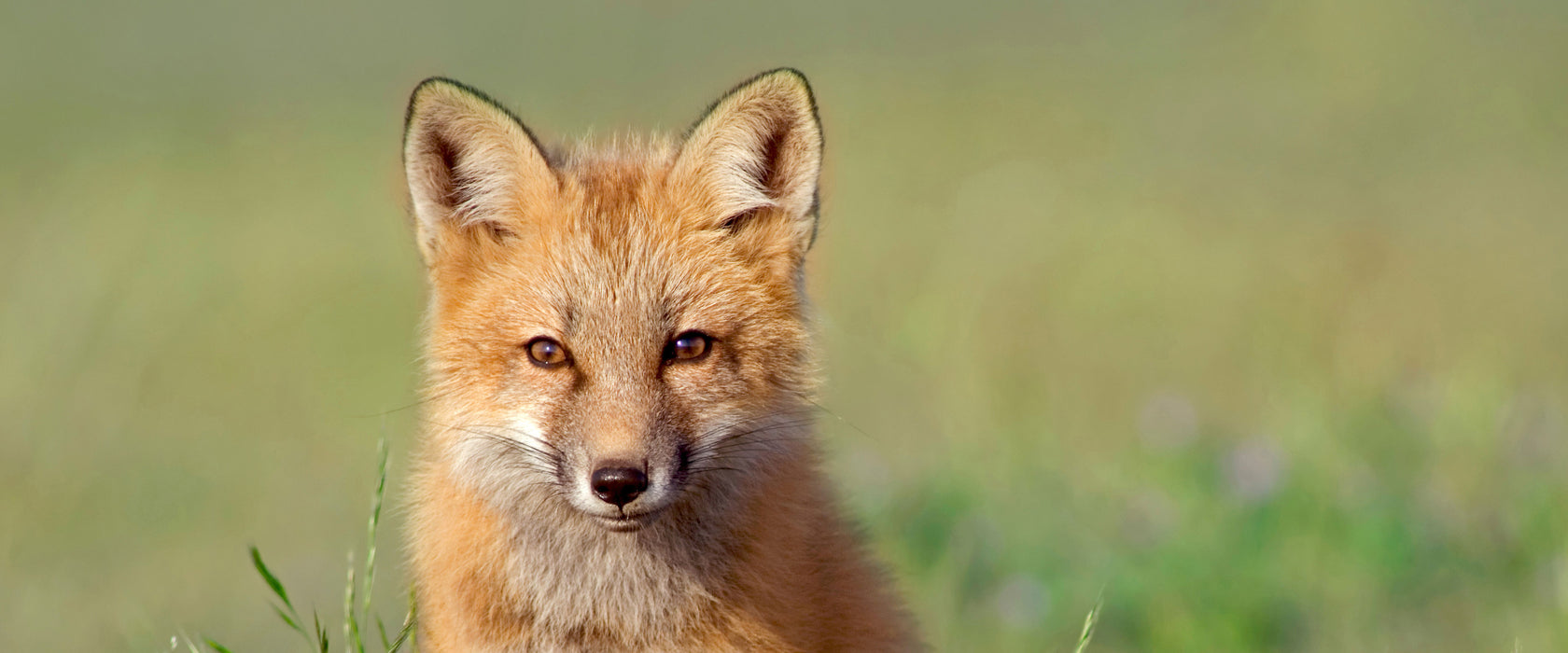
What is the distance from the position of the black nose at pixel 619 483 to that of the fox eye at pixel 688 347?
0.47 m

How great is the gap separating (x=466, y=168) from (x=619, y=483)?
49.8 inches

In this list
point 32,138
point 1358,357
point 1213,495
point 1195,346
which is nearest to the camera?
point 1213,495

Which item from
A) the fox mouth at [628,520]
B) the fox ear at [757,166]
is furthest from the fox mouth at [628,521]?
the fox ear at [757,166]

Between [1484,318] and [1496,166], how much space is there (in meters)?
3.48

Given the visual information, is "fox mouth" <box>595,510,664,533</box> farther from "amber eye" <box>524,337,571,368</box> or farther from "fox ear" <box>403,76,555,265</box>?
"fox ear" <box>403,76,555,265</box>

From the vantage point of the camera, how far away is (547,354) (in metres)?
4.27

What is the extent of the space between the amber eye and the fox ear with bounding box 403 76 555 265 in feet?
1.55

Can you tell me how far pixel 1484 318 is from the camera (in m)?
10.8

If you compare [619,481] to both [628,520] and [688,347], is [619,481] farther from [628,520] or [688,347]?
[688,347]

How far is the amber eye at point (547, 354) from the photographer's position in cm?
425

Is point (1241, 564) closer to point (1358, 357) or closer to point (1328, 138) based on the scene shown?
point (1358, 357)

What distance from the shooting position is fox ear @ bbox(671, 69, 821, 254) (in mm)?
4566

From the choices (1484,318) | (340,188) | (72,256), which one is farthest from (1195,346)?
(340,188)

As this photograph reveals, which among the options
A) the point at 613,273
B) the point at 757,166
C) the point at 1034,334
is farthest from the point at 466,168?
the point at 1034,334
